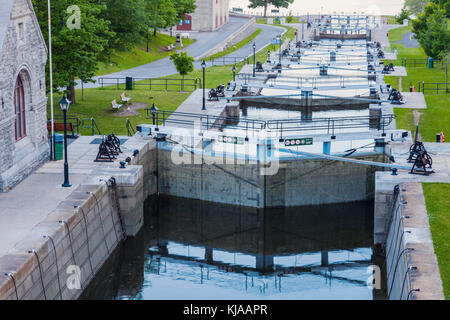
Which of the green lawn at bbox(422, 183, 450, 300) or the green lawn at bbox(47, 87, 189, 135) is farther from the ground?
the green lawn at bbox(47, 87, 189, 135)

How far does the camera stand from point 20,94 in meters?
39.2

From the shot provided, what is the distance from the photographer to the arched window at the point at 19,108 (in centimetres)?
3862

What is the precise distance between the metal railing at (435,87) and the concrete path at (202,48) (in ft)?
69.2

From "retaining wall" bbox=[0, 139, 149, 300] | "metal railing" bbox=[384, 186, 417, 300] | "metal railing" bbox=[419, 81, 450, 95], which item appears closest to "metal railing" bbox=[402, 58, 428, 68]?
"metal railing" bbox=[419, 81, 450, 95]

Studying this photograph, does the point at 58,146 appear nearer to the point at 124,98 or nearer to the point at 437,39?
the point at 124,98

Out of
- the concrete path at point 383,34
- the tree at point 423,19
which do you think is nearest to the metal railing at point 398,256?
the tree at point 423,19

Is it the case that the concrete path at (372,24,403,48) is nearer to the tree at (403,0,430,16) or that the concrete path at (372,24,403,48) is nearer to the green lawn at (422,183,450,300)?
the tree at (403,0,430,16)

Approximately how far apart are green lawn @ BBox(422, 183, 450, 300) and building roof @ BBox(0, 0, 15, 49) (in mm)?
18811

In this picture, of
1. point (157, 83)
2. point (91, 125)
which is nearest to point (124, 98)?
point (91, 125)

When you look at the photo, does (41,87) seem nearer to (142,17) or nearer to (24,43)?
(24,43)

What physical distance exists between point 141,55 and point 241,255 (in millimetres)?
46751

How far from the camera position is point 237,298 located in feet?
113

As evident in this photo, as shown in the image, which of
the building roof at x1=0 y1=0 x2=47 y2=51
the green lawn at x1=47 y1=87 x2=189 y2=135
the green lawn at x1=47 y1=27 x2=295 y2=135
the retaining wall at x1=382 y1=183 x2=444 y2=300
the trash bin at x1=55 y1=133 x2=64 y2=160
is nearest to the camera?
the retaining wall at x1=382 y1=183 x2=444 y2=300

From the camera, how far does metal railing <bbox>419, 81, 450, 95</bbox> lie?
65.6m
